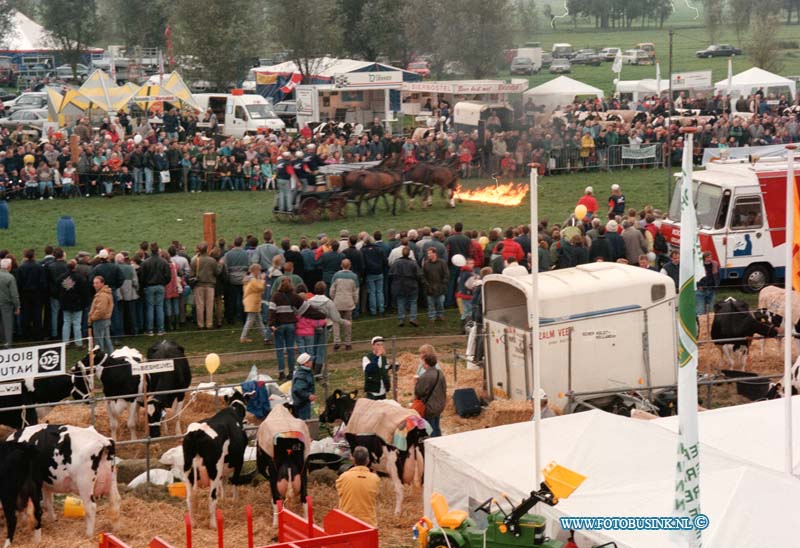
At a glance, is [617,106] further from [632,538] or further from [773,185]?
[632,538]

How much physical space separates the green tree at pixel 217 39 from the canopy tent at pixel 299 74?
1696 millimetres

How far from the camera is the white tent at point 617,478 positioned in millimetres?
11234

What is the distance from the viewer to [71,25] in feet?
252

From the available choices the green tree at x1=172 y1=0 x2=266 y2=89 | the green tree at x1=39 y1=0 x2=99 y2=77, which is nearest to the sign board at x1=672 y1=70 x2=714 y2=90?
the green tree at x1=172 y1=0 x2=266 y2=89

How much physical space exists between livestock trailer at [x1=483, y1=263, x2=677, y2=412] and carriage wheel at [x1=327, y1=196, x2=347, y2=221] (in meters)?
13.4

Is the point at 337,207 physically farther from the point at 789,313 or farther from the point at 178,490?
the point at 789,313

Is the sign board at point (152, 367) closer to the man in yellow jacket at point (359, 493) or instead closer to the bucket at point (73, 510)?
the bucket at point (73, 510)

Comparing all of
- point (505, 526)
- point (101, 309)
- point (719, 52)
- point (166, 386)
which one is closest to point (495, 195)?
point (101, 309)

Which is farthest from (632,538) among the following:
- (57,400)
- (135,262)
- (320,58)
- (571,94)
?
(320,58)

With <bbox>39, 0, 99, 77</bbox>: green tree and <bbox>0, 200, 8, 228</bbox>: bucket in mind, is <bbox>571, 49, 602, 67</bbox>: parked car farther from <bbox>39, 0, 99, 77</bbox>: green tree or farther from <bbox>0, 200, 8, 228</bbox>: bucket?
<bbox>0, 200, 8, 228</bbox>: bucket

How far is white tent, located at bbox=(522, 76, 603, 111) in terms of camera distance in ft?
176

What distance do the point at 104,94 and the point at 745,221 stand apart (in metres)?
29.7

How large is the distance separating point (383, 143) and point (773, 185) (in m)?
17.7

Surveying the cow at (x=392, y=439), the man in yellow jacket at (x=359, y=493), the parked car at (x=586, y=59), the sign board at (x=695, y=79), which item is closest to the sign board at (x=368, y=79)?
the sign board at (x=695, y=79)
